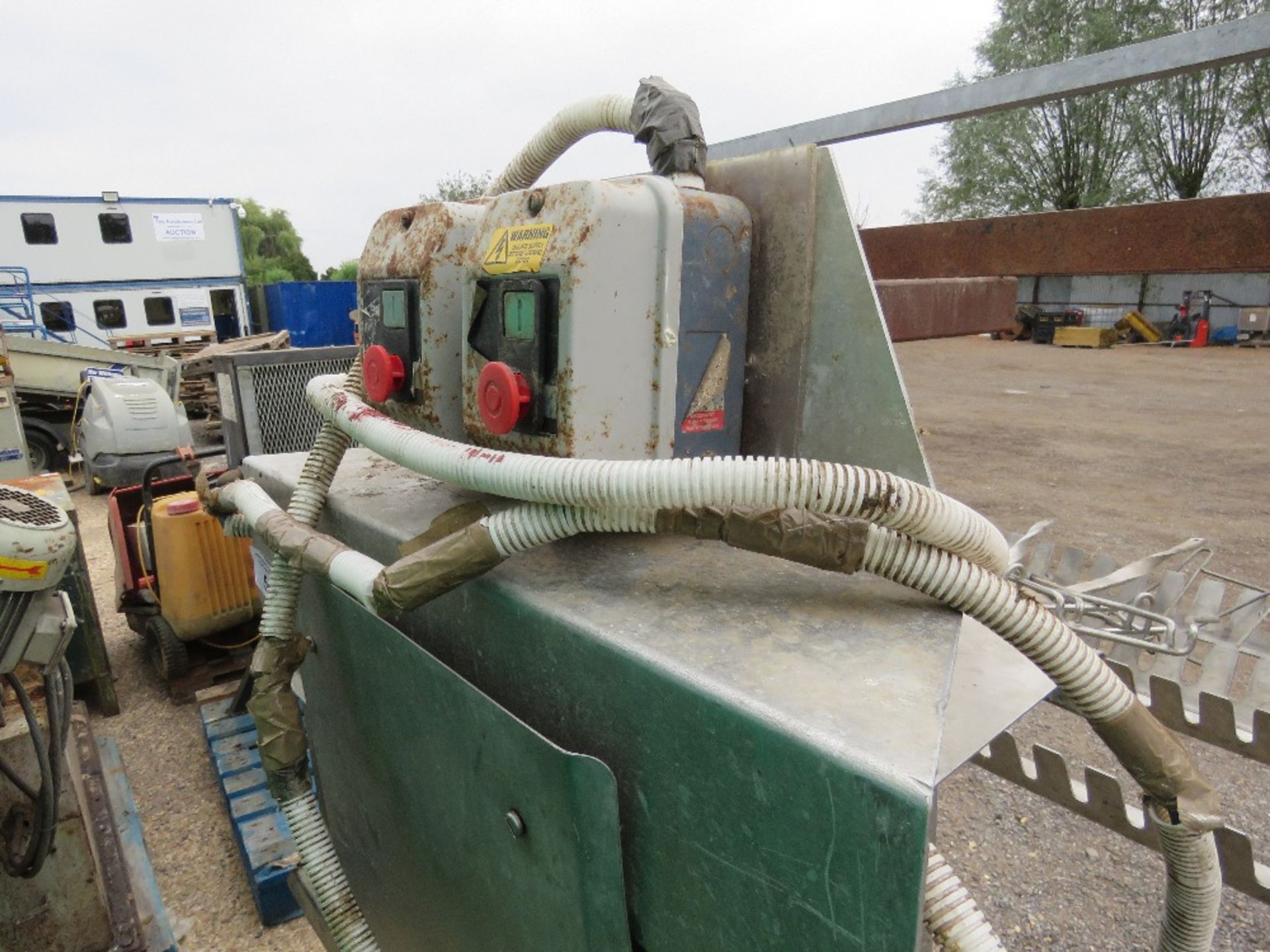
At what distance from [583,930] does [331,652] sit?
728 mm

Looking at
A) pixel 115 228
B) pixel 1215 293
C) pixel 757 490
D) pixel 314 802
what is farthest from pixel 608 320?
pixel 1215 293

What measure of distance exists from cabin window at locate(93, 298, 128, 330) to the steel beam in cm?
1356

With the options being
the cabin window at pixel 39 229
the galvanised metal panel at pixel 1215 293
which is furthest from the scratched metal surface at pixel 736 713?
the galvanised metal panel at pixel 1215 293

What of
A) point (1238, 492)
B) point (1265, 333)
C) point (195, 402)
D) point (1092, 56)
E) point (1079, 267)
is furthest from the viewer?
point (1265, 333)

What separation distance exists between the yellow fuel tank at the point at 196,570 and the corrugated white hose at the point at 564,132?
1.98 m

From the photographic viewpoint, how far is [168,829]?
231 centimetres

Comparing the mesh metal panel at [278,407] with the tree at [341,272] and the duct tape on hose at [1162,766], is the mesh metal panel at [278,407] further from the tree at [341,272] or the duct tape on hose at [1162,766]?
the tree at [341,272]

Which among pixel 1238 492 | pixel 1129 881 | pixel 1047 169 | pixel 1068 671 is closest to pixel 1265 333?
pixel 1047 169

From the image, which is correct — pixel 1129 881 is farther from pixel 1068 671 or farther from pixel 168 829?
pixel 168 829

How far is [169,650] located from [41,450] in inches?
213

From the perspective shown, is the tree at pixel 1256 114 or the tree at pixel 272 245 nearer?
the tree at pixel 1256 114

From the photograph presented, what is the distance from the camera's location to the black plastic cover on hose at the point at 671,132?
1040 mm

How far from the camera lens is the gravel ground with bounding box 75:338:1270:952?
1.91 meters

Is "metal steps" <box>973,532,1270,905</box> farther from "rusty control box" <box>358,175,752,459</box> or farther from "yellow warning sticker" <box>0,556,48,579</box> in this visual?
"yellow warning sticker" <box>0,556,48,579</box>
